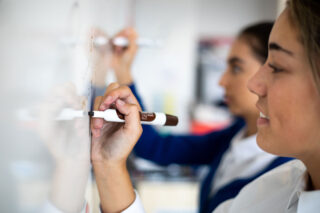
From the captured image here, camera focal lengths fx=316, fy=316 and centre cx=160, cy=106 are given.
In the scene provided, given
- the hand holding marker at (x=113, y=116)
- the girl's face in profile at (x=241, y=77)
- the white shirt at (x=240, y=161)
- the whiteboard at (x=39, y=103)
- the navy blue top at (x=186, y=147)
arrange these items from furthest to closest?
the navy blue top at (x=186, y=147), the girl's face in profile at (x=241, y=77), the white shirt at (x=240, y=161), the hand holding marker at (x=113, y=116), the whiteboard at (x=39, y=103)

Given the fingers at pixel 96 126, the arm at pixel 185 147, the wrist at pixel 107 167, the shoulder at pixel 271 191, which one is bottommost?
the arm at pixel 185 147

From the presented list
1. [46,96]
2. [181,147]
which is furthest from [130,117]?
[181,147]

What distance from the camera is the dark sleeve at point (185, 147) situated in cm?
97

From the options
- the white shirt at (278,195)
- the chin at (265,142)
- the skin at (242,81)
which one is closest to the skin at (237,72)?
the skin at (242,81)

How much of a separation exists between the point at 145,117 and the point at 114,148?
61mm

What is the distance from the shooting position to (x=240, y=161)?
2.64 ft

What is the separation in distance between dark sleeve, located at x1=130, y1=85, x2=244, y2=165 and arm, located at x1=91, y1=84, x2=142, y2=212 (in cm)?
49

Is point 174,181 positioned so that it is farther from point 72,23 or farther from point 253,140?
point 72,23

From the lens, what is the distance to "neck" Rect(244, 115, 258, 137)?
33.4 inches

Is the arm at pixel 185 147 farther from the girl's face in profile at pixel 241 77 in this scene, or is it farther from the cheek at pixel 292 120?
the cheek at pixel 292 120

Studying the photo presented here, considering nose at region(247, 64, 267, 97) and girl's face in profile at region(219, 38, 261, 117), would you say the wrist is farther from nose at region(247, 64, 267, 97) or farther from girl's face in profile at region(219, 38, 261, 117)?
girl's face in profile at region(219, 38, 261, 117)

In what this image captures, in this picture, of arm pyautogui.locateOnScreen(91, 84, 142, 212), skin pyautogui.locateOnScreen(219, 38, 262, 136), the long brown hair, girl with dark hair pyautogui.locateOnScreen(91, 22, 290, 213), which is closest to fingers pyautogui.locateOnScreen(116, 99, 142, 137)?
arm pyautogui.locateOnScreen(91, 84, 142, 212)

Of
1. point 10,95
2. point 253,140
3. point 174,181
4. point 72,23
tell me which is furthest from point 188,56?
point 10,95

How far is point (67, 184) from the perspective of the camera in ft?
1.08
